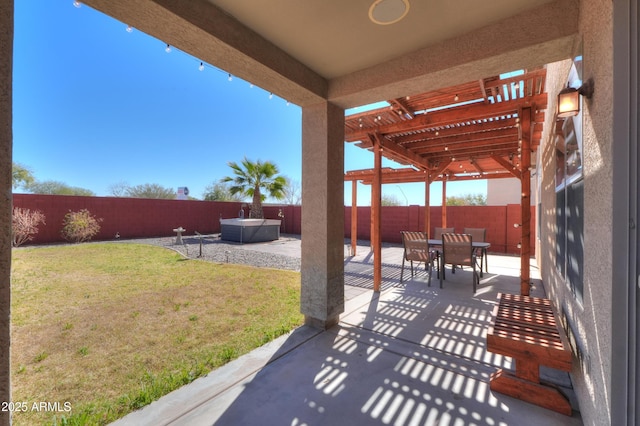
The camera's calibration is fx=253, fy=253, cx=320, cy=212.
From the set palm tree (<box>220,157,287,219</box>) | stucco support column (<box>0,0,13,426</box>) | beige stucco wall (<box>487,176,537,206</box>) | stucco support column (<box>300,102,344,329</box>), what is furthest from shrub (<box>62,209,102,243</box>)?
beige stucco wall (<box>487,176,537,206</box>)

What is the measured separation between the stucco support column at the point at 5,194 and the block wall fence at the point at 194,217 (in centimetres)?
1060

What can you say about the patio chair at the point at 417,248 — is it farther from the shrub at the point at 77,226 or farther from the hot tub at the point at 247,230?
the shrub at the point at 77,226

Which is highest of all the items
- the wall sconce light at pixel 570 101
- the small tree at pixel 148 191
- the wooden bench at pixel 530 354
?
the small tree at pixel 148 191

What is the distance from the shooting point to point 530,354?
172 cm

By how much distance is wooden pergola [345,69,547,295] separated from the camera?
334 cm

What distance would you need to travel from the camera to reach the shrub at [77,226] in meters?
9.85

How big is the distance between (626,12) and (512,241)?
9.21m

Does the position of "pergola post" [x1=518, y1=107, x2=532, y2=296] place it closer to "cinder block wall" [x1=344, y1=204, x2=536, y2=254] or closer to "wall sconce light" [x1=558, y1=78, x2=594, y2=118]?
"wall sconce light" [x1=558, y1=78, x2=594, y2=118]

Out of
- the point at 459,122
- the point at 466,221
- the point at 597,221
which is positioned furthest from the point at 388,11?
the point at 466,221

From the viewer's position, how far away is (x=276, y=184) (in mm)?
12148

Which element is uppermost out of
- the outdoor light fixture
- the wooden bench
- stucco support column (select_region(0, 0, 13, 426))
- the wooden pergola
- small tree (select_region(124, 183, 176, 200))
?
small tree (select_region(124, 183, 176, 200))

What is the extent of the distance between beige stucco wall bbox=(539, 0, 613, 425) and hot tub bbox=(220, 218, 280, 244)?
1039 centimetres

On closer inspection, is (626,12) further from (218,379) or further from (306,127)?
(218,379)

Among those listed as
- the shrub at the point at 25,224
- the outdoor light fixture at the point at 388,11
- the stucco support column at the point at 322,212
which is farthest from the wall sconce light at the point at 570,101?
the shrub at the point at 25,224
